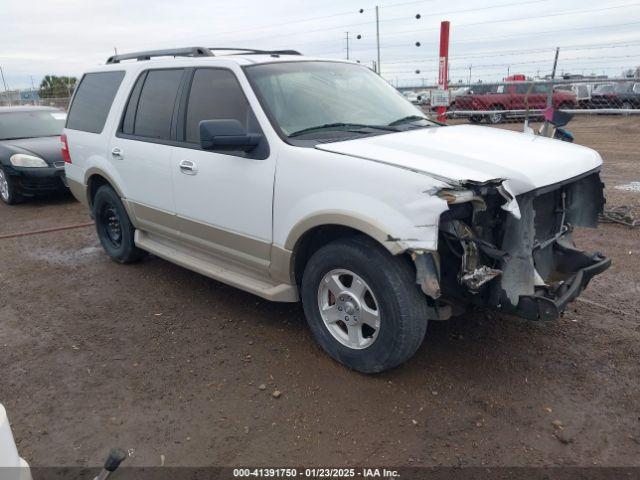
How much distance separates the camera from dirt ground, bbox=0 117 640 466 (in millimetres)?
2766

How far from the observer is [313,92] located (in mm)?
3910

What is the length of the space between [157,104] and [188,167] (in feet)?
2.80

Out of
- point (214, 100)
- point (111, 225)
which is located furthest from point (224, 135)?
point (111, 225)

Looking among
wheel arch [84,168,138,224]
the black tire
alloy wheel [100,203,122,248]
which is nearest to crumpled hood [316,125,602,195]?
wheel arch [84,168,138,224]

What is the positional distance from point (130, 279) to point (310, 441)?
309cm

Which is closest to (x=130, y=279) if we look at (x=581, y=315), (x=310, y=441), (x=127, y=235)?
(x=127, y=235)

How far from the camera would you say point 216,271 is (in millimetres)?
4133

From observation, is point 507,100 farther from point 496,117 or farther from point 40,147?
point 40,147

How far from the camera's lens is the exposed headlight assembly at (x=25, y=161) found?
8.35 meters

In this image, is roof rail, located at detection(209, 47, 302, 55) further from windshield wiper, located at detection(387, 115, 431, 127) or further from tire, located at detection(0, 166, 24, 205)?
tire, located at detection(0, 166, 24, 205)

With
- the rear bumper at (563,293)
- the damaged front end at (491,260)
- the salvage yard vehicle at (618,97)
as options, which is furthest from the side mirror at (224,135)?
the salvage yard vehicle at (618,97)

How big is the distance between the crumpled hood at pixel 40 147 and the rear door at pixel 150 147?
4338 mm

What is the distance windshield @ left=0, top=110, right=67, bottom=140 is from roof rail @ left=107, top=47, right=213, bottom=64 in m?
4.79

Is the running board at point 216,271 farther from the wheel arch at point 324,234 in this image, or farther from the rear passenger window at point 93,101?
the rear passenger window at point 93,101
